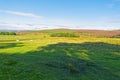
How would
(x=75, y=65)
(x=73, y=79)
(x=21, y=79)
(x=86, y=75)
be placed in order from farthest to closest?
(x=75, y=65)
(x=86, y=75)
(x=73, y=79)
(x=21, y=79)

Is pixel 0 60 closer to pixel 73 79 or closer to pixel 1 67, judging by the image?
pixel 1 67

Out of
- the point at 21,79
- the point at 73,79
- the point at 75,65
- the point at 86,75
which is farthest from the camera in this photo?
the point at 75,65

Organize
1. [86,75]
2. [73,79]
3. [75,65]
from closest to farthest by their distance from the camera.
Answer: [73,79] → [86,75] → [75,65]

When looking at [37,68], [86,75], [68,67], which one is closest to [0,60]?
[37,68]

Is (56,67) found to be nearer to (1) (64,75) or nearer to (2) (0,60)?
(1) (64,75)

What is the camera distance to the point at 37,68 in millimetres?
23781

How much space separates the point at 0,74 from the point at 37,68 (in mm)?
3762

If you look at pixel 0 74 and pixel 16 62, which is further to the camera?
pixel 16 62

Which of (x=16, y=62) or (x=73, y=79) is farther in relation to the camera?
(x=16, y=62)

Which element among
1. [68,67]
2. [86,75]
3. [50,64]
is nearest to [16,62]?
[50,64]

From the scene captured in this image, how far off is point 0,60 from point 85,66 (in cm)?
898

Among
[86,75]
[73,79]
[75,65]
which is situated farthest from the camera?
[75,65]

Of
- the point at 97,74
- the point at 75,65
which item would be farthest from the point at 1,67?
the point at 97,74

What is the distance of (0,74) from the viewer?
21.4 meters
